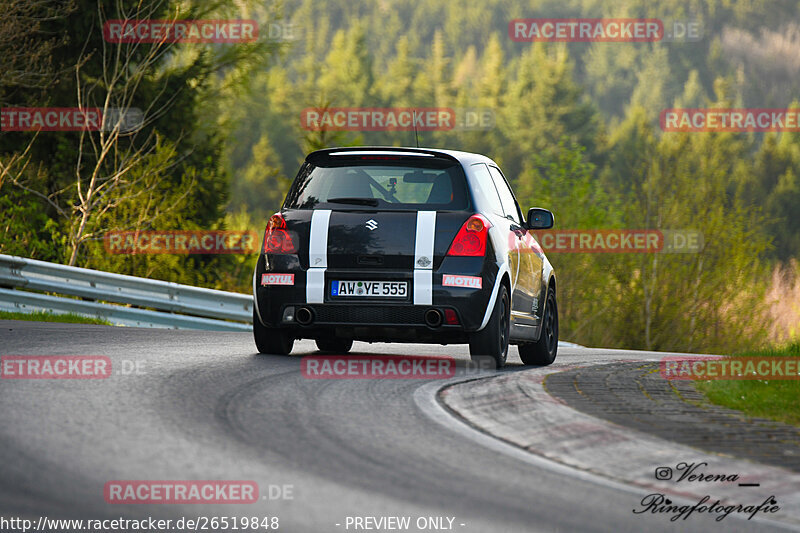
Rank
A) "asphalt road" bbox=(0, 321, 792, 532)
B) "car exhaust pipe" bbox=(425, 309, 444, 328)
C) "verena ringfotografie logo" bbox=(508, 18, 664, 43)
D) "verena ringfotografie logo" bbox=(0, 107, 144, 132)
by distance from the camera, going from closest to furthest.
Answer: "asphalt road" bbox=(0, 321, 792, 532) < "car exhaust pipe" bbox=(425, 309, 444, 328) < "verena ringfotografie logo" bbox=(0, 107, 144, 132) < "verena ringfotografie logo" bbox=(508, 18, 664, 43)

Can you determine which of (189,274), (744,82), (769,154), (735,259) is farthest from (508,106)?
(189,274)

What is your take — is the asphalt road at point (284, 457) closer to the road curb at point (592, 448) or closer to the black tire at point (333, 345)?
the road curb at point (592, 448)

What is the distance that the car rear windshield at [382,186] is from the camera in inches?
394

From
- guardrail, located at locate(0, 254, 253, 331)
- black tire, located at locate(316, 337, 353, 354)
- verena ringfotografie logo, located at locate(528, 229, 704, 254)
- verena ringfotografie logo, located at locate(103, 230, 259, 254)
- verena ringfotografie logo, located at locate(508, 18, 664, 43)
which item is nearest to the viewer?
black tire, located at locate(316, 337, 353, 354)

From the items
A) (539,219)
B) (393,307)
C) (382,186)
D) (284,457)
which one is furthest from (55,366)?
(539,219)

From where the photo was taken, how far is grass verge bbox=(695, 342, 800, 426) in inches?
312

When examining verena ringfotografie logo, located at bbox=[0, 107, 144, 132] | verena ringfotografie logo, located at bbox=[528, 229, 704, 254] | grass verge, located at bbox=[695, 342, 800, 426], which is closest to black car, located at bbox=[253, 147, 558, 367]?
grass verge, located at bbox=[695, 342, 800, 426]

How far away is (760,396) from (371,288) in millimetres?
3208

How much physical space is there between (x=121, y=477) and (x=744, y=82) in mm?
163159

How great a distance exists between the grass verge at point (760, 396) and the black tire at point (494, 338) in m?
1.70

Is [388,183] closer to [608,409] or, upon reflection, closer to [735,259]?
[608,409]

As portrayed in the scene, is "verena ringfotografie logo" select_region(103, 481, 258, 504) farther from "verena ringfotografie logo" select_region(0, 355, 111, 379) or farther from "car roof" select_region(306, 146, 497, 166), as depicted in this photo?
"car roof" select_region(306, 146, 497, 166)

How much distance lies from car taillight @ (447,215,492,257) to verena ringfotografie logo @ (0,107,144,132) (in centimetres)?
1444
